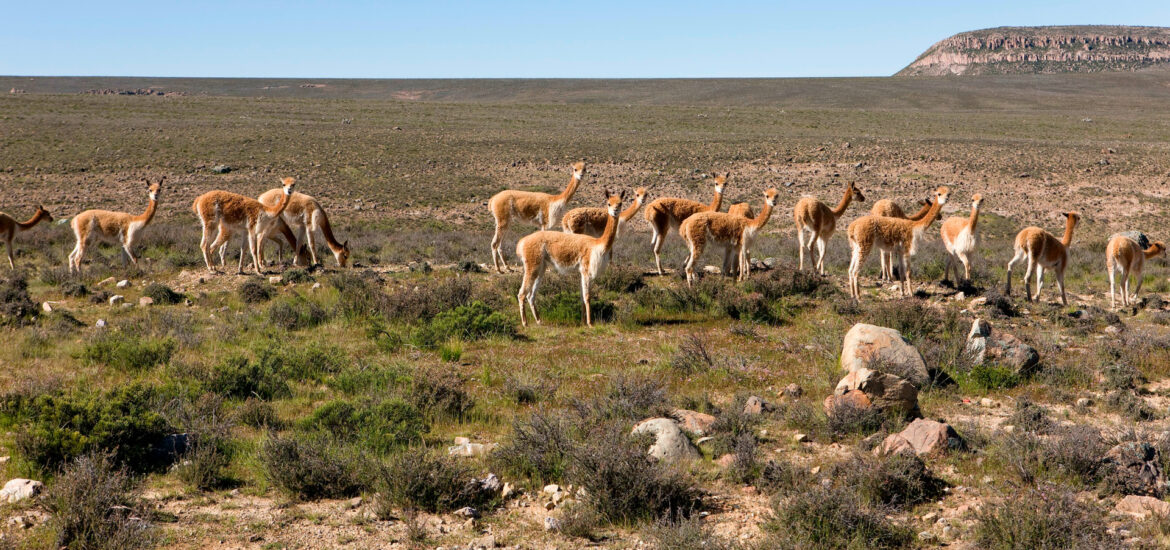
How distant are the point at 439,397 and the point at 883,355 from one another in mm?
4935

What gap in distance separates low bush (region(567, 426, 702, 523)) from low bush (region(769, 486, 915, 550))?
0.75 m

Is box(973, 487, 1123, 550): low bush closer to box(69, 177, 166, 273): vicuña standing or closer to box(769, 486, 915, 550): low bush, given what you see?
box(769, 486, 915, 550): low bush

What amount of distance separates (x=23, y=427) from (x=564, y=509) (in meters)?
4.67

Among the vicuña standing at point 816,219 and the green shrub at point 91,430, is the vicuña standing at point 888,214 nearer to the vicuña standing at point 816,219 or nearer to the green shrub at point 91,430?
the vicuña standing at point 816,219

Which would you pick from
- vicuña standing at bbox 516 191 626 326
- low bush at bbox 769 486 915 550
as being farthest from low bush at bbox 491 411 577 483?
vicuña standing at bbox 516 191 626 326

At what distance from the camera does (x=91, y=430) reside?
6.82 metres

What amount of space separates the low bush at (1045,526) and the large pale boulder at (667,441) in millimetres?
2346

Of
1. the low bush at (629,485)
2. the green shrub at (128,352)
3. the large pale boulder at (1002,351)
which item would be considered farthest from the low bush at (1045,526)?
the green shrub at (128,352)

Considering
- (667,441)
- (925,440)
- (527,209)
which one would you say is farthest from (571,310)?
(925,440)

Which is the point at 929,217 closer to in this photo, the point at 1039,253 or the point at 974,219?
the point at 974,219

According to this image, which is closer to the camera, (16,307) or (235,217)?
(16,307)

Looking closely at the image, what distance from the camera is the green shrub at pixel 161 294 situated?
43.1ft

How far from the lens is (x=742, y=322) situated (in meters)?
12.3

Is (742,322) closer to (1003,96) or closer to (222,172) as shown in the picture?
(222,172)
